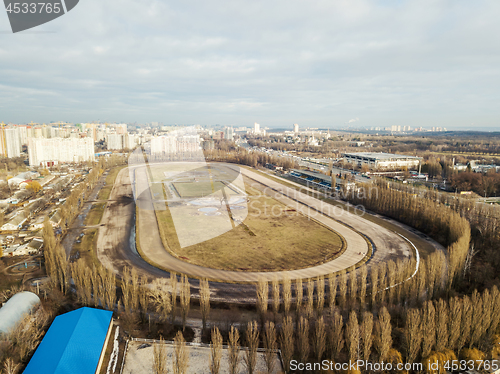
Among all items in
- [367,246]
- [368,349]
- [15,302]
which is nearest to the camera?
[368,349]

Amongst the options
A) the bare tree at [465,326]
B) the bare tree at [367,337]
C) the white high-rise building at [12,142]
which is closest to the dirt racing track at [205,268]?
the bare tree at [367,337]

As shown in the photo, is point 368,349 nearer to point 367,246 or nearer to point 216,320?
point 216,320

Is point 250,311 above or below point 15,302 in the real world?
below

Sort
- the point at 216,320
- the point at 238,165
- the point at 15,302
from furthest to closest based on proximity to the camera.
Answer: the point at 238,165 → the point at 216,320 → the point at 15,302

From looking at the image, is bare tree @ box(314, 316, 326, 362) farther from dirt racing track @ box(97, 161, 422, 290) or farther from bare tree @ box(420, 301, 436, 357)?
dirt racing track @ box(97, 161, 422, 290)

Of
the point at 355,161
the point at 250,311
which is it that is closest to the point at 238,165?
the point at 355,161

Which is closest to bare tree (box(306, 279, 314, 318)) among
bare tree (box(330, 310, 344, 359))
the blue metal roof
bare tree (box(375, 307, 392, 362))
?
bare tree (box(330, 310, 344, 359))
